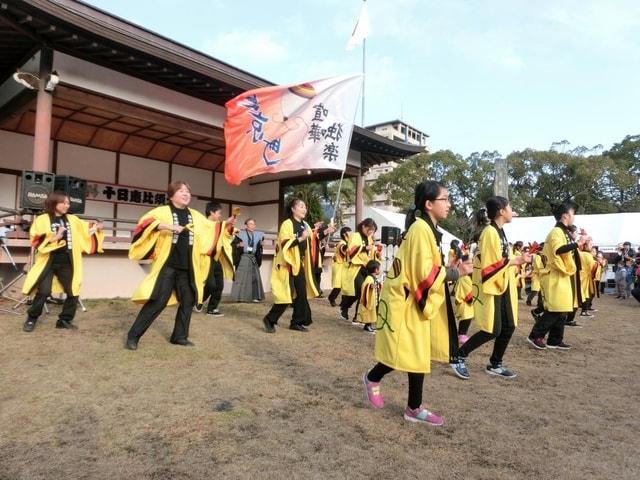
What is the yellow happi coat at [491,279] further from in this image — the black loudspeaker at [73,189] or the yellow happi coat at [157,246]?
the black loudspeaker at [73,189]

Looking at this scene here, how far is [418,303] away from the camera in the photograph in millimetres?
3059

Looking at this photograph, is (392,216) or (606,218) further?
(392,216)

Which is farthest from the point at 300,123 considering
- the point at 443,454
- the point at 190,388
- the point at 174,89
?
the point at 443,454

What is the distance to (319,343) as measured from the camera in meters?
5.73

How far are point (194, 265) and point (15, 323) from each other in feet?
9.51

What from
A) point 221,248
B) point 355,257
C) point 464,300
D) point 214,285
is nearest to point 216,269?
point 214,285

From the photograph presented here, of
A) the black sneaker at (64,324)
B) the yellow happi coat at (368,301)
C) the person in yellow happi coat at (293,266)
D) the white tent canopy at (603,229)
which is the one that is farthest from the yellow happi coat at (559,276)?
the white tent canopy at (603,229)

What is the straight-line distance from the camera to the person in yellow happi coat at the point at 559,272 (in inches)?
216

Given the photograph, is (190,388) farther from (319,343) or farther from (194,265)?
(319,343)

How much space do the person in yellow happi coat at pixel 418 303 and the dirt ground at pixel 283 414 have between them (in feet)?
1.43

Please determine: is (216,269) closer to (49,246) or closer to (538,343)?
(49,246)

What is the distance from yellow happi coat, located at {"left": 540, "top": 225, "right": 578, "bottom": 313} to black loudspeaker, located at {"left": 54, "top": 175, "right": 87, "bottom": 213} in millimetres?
6821

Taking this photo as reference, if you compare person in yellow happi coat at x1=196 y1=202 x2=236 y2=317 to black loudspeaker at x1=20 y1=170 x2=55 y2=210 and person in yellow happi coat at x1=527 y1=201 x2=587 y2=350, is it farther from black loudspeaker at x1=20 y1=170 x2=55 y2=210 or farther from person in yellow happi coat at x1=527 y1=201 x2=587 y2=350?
person in yellow happi coat at x1=527 y1=201 x2=587 y2=350

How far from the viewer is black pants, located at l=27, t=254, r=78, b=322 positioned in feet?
18.0
